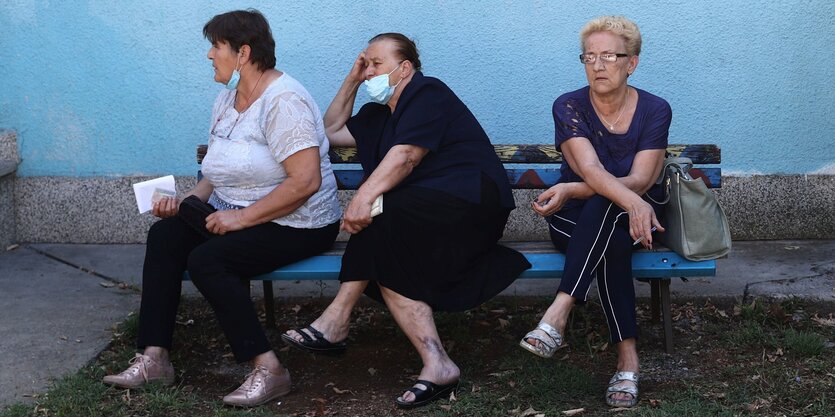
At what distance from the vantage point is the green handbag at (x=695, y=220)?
4211 millimetres

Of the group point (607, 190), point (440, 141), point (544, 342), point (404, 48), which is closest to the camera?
point (544, 342)

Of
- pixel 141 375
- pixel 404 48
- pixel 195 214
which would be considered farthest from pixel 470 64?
pixel 141 375

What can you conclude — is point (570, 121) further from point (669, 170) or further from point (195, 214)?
point (195, 214)

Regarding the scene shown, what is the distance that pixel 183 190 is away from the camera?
6.20 m

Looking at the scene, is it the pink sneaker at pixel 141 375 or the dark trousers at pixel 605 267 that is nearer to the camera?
the dark trousers at pixel 605 267

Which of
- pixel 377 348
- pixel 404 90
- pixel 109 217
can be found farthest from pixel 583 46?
pixel 109 217

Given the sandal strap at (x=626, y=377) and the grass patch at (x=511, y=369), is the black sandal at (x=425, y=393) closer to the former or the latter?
the grass patch at (x=511, y=369)

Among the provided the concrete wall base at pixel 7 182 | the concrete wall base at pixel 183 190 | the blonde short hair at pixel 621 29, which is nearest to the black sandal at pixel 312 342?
the blonde short hair at pixel 621 29

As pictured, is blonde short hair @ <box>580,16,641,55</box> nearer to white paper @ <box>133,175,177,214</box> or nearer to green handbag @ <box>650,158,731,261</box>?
green handbag @ <box>650,158,731,261</box>

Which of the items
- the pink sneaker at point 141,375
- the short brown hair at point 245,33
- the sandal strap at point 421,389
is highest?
the short brown hair at point 245,33

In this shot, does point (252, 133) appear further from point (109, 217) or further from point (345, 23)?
point (109, 217)

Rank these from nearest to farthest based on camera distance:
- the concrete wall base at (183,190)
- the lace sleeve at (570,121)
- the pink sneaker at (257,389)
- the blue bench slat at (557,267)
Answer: the pink sneaker at (257,389) < the blue bench slat at (557,267) < the lace sleeve at (570,121) < the concrete wall base at (183,190)

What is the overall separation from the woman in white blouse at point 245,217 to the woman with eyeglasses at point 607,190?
918mm

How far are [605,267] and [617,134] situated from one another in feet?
1.96
